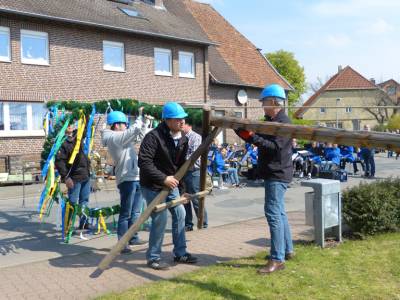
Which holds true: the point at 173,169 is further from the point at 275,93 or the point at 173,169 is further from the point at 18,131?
the point at 18,131

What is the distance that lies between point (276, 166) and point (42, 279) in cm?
291

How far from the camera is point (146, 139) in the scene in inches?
214

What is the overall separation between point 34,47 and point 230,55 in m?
13.8

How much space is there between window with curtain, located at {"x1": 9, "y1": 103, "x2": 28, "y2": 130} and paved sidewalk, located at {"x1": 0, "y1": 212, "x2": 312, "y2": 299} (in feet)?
40.9

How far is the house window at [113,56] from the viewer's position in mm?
20812

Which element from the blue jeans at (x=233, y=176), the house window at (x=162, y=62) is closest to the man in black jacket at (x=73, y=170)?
the blue jeans at (x=233, y=176)

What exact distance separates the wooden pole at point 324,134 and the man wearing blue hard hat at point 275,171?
185mm

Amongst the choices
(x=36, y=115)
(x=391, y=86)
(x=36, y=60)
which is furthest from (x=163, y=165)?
(x=391, y=86)

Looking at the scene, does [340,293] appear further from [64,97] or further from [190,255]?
[64,97]

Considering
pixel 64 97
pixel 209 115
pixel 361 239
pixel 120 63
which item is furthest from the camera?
pixel 120 63

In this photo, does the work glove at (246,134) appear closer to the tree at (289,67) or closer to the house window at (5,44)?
the house window at (5,44)

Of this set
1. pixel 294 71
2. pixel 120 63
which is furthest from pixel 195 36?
pixel 294 71

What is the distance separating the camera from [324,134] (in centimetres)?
444

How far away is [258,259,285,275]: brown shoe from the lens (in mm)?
5164
